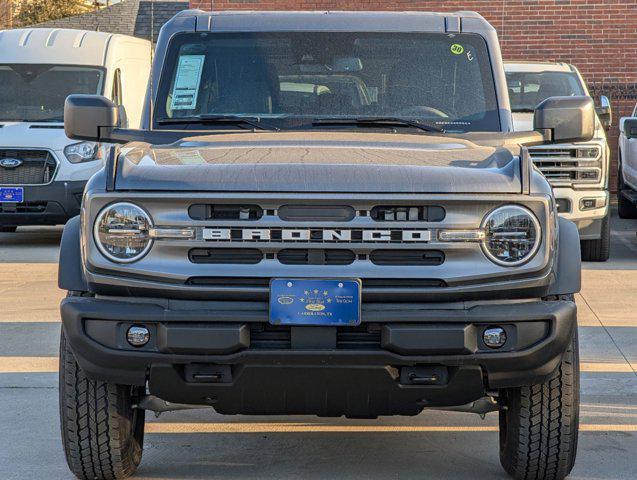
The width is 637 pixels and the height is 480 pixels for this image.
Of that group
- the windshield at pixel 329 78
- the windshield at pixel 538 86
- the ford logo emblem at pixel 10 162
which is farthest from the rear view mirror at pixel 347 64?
the ford logo emblem at pixel 10 162

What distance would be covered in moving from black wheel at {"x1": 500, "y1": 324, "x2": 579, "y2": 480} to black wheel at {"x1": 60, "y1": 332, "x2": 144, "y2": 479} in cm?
143

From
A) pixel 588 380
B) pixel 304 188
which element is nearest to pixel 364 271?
pixel 304 188

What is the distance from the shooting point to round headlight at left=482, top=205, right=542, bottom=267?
14.5 ft

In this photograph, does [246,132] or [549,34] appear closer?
[246,132]

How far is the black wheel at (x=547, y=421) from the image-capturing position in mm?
4727

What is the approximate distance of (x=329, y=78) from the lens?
231 inches

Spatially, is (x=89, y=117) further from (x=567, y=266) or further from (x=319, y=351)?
(x=567, y=266)

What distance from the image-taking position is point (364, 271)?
4.35 meters

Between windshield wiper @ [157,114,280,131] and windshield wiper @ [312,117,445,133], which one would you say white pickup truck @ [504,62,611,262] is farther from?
windshield wiper @ [157,114,280,131]

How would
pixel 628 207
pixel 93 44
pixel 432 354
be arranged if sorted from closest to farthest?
pixel 432 354
pixel 93 44
pixel 628 207

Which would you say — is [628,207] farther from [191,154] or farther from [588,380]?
[191,154]

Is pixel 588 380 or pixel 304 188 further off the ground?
pixel 304 188

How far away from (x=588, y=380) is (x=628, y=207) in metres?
10.2

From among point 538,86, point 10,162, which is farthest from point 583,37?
point 10,162
